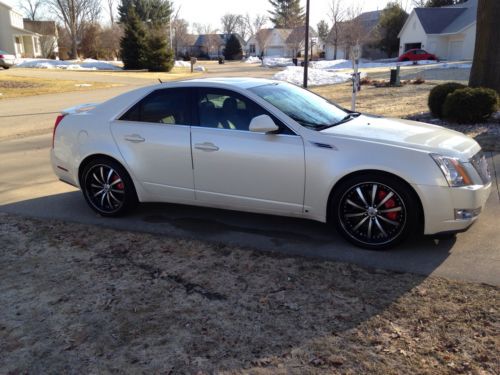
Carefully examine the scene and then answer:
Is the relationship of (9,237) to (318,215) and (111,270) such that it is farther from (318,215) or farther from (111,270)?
(318,215)

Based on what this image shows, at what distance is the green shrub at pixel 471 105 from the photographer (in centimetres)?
1032

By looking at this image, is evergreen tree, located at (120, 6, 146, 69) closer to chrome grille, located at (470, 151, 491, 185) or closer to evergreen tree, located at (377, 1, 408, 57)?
evergreen tree, located at (377, 1, 408, 57)

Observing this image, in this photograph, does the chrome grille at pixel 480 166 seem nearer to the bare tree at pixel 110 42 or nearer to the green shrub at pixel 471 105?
the green shrub at pixel 471 105

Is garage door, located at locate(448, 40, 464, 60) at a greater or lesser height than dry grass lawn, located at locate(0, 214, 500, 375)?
greater

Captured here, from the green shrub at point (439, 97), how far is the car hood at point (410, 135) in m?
6.75

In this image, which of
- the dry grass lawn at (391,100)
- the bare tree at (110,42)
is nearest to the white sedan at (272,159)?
the dry grass lawn at (391,100)

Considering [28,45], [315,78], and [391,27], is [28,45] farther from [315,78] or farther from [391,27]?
[315,78]

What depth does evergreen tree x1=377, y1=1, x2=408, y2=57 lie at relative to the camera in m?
59.8

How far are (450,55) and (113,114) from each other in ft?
180

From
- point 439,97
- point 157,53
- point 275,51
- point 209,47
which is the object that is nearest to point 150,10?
point 209,47

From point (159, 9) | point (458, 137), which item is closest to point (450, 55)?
point (159, 9)

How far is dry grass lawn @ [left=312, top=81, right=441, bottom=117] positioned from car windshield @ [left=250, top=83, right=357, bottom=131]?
793 centimetres

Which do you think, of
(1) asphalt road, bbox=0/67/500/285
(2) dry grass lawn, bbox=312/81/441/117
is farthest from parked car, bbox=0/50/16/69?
(1) asphalt road, bbox=0/67/500/285

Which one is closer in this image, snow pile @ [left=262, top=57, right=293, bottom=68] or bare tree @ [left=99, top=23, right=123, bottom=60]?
snow pile @ [left=262, top=57, right=293, bottom=68]
